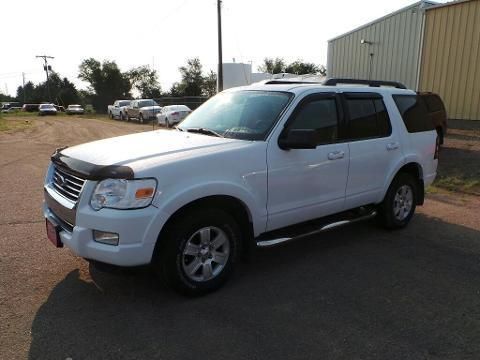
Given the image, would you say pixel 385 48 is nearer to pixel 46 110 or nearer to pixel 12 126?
pixel 12 126

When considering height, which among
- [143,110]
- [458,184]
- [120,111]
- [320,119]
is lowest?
[120,111]

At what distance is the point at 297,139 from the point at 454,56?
15811 mm

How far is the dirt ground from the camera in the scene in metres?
3.18

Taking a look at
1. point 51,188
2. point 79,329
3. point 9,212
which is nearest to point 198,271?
point 79,329

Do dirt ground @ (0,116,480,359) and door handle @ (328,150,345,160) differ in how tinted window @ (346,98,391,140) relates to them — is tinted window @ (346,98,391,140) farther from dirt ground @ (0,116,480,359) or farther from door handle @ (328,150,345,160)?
dirt ground @ (0,116,480,359)

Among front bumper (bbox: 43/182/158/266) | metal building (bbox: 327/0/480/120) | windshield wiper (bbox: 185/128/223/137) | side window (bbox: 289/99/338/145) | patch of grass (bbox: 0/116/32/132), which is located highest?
metal building (bbox: 327/0/480/120)

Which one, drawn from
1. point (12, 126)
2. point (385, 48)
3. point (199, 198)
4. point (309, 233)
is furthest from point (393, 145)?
point (12, 126)

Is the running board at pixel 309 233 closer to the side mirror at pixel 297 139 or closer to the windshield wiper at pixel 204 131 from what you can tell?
the side mirror at pixel 297 139

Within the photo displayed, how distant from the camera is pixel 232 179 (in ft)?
12.9

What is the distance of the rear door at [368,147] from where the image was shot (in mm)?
5066

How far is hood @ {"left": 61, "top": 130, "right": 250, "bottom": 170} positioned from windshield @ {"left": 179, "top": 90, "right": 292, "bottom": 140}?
196 mm

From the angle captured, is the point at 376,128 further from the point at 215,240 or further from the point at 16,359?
the point at 16,359

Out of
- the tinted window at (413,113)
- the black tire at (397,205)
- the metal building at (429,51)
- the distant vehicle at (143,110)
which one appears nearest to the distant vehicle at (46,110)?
the distant vehicle at (143,110)

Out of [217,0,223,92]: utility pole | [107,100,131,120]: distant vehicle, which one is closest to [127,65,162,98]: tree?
[107,100,131,120]: distant vehicle
